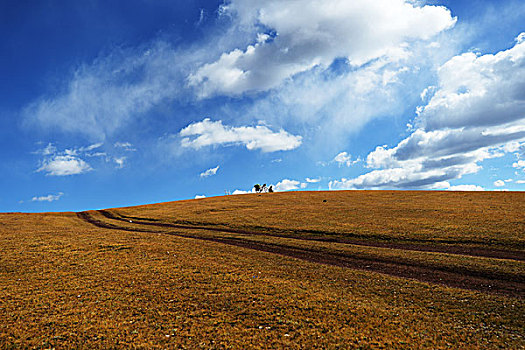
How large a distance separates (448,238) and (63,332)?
30981 mm

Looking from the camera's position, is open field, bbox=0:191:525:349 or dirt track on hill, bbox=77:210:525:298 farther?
dirt track on hill, bbox=77:210:525:298

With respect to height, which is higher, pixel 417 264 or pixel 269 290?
pixel 269 290

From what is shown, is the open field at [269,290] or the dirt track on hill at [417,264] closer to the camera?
the open field at [269,290]

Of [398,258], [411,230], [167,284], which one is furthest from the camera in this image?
[411,230]

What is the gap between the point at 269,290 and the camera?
1449cm

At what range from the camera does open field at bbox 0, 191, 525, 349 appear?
34.3ft

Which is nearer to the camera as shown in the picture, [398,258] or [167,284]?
[167,284]

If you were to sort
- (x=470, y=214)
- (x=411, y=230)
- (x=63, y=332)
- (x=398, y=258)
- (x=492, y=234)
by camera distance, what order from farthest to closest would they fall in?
(x=470, y=214) < (x=411, y=230) < (x=492, y=234) < (x=398, y=258) < (x=63, y=332)

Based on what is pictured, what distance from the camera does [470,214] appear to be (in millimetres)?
37219

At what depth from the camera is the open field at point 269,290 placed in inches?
412

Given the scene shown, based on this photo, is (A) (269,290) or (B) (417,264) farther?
(B) (417,264)

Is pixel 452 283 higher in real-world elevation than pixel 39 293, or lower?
lower

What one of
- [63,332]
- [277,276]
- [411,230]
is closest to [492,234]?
[411,230]

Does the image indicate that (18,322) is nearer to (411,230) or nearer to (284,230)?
(284,230)
